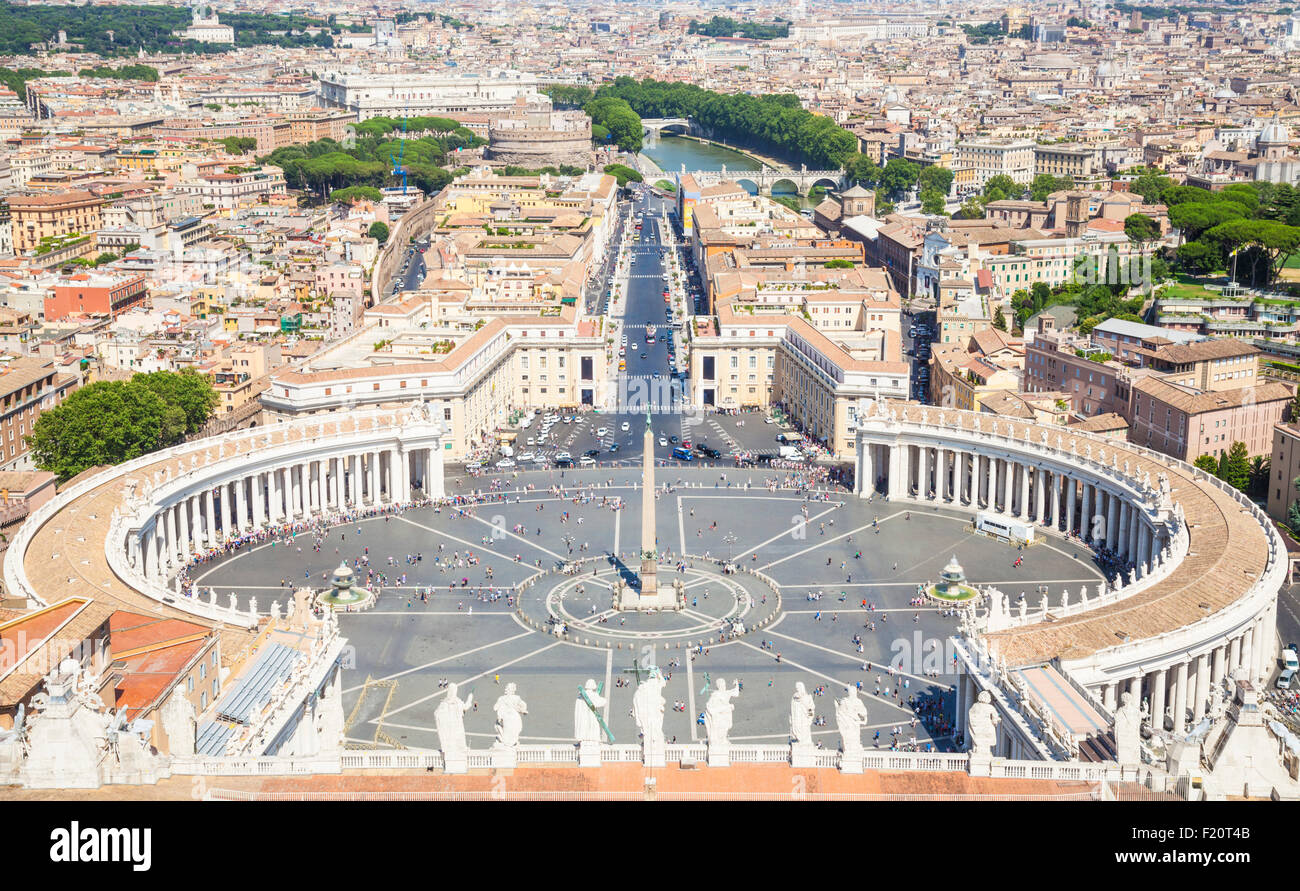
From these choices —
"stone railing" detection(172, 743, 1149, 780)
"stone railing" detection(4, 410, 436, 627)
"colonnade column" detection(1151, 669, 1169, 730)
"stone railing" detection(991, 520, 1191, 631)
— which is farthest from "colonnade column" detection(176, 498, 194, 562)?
"colonnade column" detection(1151, 669, 1169, 730)

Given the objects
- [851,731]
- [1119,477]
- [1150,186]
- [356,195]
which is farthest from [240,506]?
[1150,186]

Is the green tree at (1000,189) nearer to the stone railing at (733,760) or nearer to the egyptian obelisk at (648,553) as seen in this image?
the egyptian obelisk at (648,553)

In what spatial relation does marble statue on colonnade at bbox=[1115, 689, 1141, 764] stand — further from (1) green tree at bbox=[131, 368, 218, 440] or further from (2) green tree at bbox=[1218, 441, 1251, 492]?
(1) green tree at bbox=[131, 368, 218, 440]

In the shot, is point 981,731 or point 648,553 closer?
point 981,731

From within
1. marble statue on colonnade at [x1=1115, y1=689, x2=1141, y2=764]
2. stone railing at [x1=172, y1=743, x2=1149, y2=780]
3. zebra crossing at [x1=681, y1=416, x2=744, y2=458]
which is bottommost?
zebra crossing at [x1=681, y1=416, x2=744, y2=458]

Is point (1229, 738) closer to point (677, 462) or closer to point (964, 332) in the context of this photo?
point (677, 462)

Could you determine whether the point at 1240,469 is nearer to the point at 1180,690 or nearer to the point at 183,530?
the point at 1180,690
